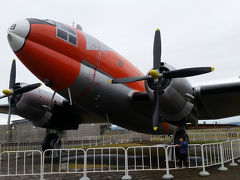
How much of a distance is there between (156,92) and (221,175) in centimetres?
370

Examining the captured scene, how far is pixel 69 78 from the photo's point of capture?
26.9ft

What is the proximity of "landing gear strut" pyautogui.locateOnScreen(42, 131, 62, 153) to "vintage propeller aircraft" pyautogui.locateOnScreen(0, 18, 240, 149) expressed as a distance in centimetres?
222

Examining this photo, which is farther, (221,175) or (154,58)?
(154,58)

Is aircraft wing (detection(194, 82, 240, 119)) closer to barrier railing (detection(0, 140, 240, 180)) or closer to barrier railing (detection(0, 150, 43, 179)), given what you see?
barrier railing (detection(0, 140, 240, 180))

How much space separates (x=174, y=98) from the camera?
338 inches

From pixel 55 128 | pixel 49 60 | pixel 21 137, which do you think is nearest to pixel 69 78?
pixel 49 60

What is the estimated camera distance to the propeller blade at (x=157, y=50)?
8.84 meters

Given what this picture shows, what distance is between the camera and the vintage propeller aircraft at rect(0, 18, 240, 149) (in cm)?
763

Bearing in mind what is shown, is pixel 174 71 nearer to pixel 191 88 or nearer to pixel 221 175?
pixel 191 88

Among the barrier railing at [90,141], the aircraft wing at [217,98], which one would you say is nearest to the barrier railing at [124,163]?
the aircraft wing at [217,98]

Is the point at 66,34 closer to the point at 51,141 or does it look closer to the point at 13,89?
the point at 13,89

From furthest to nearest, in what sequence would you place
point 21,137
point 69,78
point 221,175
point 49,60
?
1. point 21,137
2. point 69,78
3. point 49,60
4. point 221,175

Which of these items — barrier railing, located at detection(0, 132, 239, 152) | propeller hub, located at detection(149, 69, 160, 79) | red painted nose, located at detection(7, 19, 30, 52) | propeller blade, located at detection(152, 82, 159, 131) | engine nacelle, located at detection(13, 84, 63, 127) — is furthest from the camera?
barrier railing, located at detection(0, 132, 239, 152)

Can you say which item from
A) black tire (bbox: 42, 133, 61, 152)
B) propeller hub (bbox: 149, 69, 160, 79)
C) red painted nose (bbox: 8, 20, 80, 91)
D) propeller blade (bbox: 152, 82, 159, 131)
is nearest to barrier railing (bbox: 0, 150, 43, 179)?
black tire (bbox: 42, 133, 61, 152)
